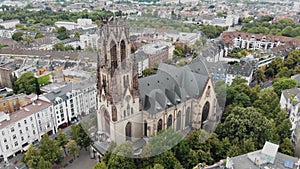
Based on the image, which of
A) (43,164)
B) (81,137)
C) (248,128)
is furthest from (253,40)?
(43,164)

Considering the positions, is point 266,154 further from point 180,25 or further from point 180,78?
point 180,25

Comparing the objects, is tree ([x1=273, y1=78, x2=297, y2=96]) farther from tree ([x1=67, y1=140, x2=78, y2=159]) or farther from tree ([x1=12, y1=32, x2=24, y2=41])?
tree ([x1=12, y1=32, x2=24, y2=41])

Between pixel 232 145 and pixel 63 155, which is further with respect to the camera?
pixel 63 155

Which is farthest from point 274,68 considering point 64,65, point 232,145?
point 64,65

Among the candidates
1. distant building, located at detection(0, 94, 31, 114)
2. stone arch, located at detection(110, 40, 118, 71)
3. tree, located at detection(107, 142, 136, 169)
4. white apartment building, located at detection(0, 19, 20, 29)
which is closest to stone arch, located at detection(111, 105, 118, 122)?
tree, located at detection(107, 142, 136, 169)

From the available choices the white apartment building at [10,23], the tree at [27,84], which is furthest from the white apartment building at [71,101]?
the white apartment building at [10,23]

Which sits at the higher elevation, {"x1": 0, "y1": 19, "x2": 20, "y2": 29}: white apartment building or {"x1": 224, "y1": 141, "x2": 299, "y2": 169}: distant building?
{"x1": 0, "y1": 19, "x2": 20, "y2": 29}: white apartment building

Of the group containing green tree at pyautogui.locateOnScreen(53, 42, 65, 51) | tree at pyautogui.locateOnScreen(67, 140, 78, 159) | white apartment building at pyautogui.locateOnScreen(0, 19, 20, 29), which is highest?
white apartment building at pyautogui.locateOnScreen(0, 19, 20, 29)
